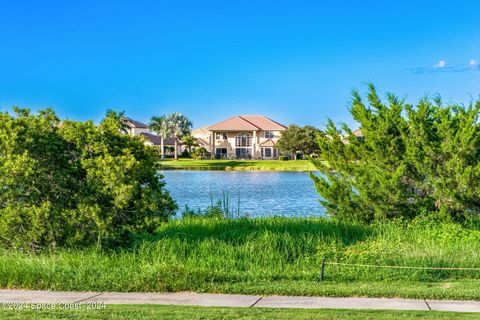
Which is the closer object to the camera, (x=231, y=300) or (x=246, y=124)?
(x=231, y=300)

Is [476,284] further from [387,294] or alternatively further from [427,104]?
[427,104]

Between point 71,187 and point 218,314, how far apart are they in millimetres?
5702

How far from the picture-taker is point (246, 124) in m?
115

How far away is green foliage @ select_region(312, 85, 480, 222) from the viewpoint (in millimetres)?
16203

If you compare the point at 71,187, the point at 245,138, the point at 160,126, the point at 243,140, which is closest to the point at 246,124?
the point at 245,138

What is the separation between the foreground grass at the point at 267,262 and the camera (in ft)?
32.8

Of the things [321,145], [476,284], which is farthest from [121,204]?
[321,145]

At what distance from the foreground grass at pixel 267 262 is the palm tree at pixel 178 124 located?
10917 cm

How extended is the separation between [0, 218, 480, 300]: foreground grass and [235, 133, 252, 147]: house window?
101m

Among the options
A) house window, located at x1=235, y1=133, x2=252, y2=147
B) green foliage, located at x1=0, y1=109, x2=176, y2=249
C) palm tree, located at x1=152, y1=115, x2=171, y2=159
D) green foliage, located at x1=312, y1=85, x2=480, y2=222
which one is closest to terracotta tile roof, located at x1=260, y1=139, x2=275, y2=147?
house window, located at x1=235, y1=133, x2=252, y2=147

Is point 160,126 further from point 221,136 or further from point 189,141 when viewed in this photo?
point 221,136

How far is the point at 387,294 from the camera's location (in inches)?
374

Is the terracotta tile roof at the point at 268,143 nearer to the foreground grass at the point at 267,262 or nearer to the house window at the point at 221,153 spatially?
the house window at the point at 221,153

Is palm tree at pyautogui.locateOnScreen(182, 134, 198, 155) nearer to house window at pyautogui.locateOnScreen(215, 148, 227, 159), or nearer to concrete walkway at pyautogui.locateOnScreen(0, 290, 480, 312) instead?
house window at pyautogui.locateOnScreen(215, 148, 227, 159)
